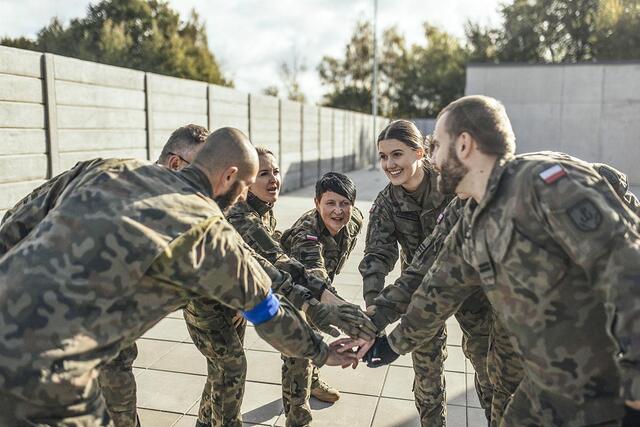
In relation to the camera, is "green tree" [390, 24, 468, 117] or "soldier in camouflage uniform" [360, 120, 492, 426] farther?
"green tree" [390, 24, 468, 117]

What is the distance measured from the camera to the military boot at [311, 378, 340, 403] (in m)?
4.34

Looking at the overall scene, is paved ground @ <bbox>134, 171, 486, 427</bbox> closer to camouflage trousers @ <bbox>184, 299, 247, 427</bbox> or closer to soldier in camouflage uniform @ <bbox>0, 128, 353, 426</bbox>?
camouflage trousers @ <bbox>184, 299, 247, 427</bbox>

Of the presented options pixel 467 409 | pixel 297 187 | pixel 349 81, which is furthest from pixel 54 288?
pixel 349 81

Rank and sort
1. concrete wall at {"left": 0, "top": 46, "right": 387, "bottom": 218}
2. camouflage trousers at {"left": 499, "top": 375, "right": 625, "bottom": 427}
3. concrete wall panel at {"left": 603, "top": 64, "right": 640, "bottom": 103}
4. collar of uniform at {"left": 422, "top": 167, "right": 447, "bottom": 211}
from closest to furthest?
1. camouflage trousers at {"left": 499, "top": 375, "right": 625, "bottom": 427}
2. collar of uniform at {"left": 422, "top": 167, "right": 447, "bottom": 211}
3. concrete wall at {"left": 0, "top": 46, "right": 387, "bottom": 218}
4. concrete wall panel at {"left": 603, "top": 64, "right": 640, "bottom": 103}

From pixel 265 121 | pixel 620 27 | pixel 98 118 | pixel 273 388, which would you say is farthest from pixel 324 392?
pixel 620 27

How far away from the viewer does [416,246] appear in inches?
159

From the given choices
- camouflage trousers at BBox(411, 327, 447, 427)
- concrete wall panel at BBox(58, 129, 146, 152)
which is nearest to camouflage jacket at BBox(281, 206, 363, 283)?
camouflage trousers at BBox(411, 327, 447, 427)

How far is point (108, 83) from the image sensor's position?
9219mm

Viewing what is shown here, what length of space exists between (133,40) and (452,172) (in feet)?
121

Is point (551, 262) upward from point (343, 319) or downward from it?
upward

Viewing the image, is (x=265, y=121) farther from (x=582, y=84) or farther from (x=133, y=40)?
(x=133, y=40)

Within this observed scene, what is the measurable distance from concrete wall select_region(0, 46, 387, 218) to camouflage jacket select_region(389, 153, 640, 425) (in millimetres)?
6413

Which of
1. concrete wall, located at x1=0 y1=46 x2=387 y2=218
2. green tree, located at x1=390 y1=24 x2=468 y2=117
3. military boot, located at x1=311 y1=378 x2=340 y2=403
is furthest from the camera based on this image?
green tree, located at x1=390 y1=24 x2=468 y2=117

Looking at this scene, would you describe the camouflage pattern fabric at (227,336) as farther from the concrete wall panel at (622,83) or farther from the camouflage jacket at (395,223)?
the concrete wall panel at (622,83)
